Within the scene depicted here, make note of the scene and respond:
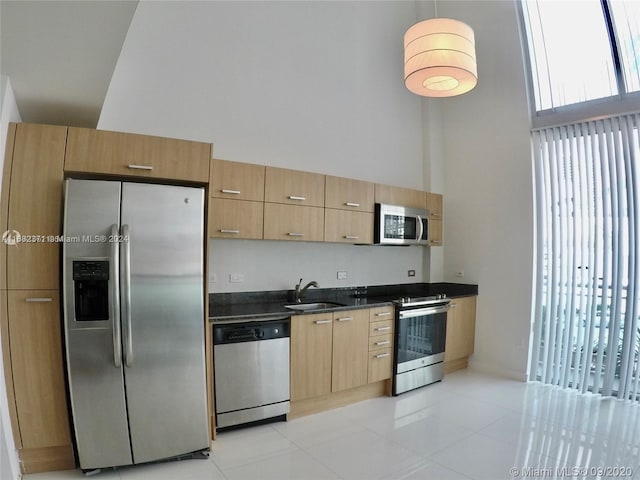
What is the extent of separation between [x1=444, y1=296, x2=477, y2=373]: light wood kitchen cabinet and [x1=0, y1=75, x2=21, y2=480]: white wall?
3.67m

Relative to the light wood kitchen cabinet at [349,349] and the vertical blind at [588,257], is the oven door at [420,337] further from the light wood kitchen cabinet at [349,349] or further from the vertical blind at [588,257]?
the vertical blind at [588,257]

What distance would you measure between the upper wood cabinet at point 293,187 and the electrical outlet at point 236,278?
73 centimetres

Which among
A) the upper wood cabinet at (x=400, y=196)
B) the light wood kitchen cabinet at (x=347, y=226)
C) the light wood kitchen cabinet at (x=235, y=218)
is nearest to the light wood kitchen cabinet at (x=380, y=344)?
the light wood kitchen cabinet at (x=347, y=226)

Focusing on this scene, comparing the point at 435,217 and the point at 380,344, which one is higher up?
the point at 435,217

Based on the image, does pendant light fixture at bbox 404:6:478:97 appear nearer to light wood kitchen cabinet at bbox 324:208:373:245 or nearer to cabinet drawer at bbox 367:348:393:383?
light wood kitchen cabinet at bbox 324:208:373:245

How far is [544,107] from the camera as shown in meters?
3.93

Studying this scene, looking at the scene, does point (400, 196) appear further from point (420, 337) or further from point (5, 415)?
point (5, 415)

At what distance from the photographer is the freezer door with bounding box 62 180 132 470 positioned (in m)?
2.09

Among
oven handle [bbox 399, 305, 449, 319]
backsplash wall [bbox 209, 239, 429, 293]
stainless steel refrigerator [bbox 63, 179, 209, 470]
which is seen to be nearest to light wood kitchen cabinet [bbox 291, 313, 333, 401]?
backsplash wall [bbox 209, 239, 429, 293]

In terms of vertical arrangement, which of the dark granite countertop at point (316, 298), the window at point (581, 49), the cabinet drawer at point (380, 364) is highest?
the window at point (581, 49)

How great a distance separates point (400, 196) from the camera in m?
4.05

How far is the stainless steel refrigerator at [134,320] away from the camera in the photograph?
6.92 ft

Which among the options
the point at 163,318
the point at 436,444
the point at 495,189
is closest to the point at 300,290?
the point at 163,318

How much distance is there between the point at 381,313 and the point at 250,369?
53.0 inches
